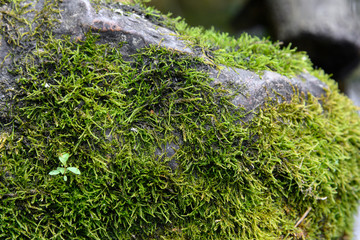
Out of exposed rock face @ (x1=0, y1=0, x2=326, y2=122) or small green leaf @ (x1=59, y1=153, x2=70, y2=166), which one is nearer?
small green leaf @ (x1=59, y1=153, x2=70, y2=166)

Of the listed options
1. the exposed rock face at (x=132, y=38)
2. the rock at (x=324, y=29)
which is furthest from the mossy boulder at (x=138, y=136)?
the rock at (x=324, y=29)

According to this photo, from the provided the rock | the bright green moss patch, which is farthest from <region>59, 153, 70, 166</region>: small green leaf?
the rock

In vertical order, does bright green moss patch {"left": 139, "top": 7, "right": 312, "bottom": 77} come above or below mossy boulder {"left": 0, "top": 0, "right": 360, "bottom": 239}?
above

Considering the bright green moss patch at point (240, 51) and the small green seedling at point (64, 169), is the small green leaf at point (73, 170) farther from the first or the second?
the bright green moss patch at point (240, 51)

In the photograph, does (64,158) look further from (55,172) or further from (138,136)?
(138,136)

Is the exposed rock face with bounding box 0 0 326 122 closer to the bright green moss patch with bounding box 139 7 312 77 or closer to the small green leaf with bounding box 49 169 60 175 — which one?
the bright green moss patch with bounding box 139 7 312 77

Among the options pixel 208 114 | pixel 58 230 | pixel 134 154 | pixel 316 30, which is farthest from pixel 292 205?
pixel 316 30

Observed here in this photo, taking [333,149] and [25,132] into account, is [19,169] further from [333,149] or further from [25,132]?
[333,149]
